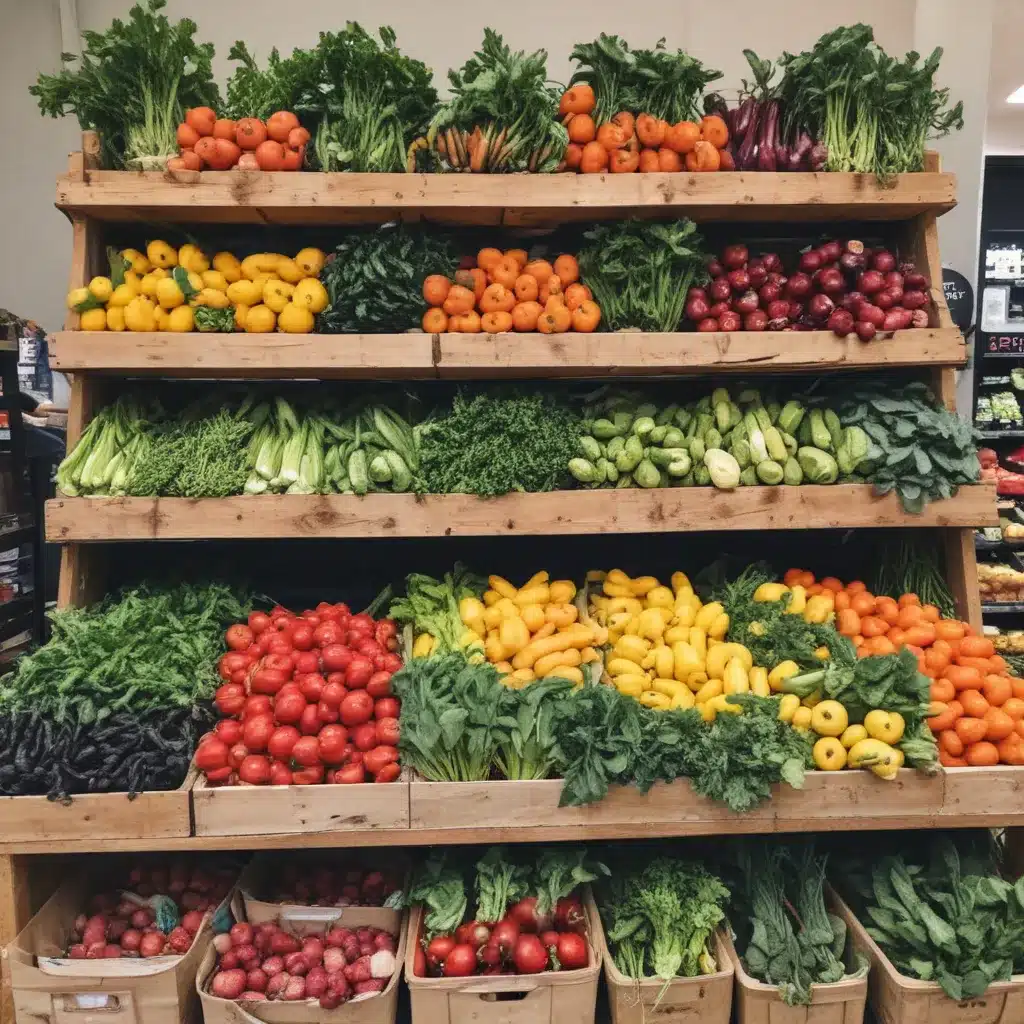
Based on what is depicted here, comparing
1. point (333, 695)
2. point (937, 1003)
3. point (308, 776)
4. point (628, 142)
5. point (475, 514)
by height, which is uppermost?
point (628, 142)

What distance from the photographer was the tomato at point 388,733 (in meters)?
2.50

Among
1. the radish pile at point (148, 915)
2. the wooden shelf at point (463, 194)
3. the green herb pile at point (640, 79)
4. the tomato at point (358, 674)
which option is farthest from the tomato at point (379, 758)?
the green herb pile at point (640, 79)

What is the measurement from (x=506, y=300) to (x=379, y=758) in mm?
1708

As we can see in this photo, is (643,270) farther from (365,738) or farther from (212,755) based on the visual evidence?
(212,755)

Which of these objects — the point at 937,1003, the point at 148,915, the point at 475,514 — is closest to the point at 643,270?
the point at 475,514

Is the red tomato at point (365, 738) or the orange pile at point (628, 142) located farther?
the orange pile at point (628, 142)

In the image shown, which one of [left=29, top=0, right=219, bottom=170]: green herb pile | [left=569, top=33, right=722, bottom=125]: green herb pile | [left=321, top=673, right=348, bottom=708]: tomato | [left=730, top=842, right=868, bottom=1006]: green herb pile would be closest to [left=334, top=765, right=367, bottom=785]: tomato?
[left=321, top=673, right=348, bottom=708]: tomato

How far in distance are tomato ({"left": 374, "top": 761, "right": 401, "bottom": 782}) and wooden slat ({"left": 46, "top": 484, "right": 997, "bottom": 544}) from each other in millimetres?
832

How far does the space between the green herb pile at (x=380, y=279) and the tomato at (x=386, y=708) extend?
1.36m

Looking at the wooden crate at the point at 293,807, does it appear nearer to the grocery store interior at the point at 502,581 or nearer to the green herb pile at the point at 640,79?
the grocery store interior at the point at 502,581

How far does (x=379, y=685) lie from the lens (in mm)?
2604

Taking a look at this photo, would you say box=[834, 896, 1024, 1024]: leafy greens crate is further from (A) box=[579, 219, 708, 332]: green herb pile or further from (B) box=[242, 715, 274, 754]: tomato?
(A) box=[579, 219, 708, 332]: green herb pile

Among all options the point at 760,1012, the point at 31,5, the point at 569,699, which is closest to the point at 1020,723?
the point at 760,1012

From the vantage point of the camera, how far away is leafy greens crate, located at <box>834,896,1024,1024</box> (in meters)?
2.36
